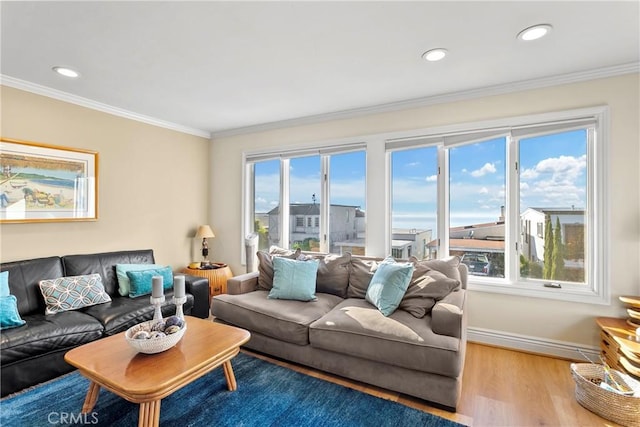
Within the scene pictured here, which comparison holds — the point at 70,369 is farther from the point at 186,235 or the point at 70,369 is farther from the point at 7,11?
the point at 7,11

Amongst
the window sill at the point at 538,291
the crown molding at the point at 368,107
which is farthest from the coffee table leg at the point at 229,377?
the crown molding at the point at 368,107

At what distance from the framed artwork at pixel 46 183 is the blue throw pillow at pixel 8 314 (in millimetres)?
860

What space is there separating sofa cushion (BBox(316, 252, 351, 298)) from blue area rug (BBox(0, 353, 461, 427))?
3.13 ft

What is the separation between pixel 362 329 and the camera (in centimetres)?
224

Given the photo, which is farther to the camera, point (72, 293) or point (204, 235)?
point (204, 235)

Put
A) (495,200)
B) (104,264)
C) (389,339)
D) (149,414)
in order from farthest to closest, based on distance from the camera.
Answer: (104,264), (495,200), (389,339), (149,414)

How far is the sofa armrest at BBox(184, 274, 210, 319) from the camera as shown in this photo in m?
3.41

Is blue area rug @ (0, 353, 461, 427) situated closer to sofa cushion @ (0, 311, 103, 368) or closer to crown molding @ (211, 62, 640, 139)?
sofa cushion @ (0, 311, 103, 368)

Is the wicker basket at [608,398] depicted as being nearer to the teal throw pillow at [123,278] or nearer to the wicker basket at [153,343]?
the wicker basket at [153,343]

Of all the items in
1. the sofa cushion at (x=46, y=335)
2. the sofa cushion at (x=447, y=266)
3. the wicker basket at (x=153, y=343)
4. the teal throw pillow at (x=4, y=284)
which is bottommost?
the sofa cushion at (x=46, y=335)

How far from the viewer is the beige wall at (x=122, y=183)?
9.52 ft

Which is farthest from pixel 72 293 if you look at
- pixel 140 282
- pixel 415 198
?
pixel 415 198

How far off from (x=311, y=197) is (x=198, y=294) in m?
1.80

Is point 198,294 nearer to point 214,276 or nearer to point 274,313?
point 214,276
